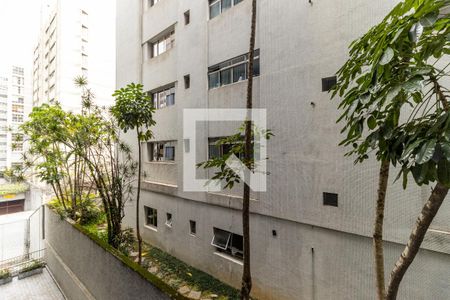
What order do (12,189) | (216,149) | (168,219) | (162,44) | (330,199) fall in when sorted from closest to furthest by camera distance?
(330,199), (216,149), (168,219), (162,44), (12,189)

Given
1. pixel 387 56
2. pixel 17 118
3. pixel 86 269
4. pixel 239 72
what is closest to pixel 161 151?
pixel 86 269

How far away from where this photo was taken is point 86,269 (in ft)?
24.2

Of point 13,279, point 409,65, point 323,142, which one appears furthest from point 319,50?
point 13,279

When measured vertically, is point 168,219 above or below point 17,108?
below

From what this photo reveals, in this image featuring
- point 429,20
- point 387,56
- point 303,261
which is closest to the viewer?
point 429,20

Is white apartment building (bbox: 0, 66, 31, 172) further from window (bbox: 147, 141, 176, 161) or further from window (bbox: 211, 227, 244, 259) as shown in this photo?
window (bbox: 211, 227, 244, 259)

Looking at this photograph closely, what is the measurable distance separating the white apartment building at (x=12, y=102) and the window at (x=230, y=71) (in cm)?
3704

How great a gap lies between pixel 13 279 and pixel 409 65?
48.2ft

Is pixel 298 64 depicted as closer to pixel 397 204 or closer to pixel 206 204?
pixel 397 204

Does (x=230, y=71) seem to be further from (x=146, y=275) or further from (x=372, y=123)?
(x=372, y=123)

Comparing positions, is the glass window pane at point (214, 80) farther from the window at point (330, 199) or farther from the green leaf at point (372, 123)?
the green leaf at point (372, 123)

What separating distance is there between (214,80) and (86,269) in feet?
24.3

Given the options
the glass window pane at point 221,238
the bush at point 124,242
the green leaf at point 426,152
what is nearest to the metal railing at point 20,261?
the bush at point 124,242

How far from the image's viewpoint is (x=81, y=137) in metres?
8.38
